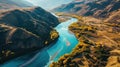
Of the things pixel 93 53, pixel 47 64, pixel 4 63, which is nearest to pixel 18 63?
pixel 4 63

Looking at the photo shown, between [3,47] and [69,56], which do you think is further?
[3,47]

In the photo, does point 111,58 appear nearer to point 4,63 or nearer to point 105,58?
point 105,58

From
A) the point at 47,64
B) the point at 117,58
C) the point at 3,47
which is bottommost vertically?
the point at 117,58

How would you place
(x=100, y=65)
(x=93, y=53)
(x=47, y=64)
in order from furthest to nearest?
(x=93, y=53), (x=47, y=64), (x=100, y=65)

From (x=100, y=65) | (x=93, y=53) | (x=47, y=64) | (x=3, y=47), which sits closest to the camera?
(x=100, y=65)

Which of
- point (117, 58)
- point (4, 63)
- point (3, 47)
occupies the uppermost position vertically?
point (3, 47)

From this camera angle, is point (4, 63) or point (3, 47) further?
point (3, 47)

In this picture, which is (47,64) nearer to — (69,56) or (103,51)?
(69,56)

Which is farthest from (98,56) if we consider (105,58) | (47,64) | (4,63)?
(4,63)

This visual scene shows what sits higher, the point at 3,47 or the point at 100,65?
the point at 3,47
